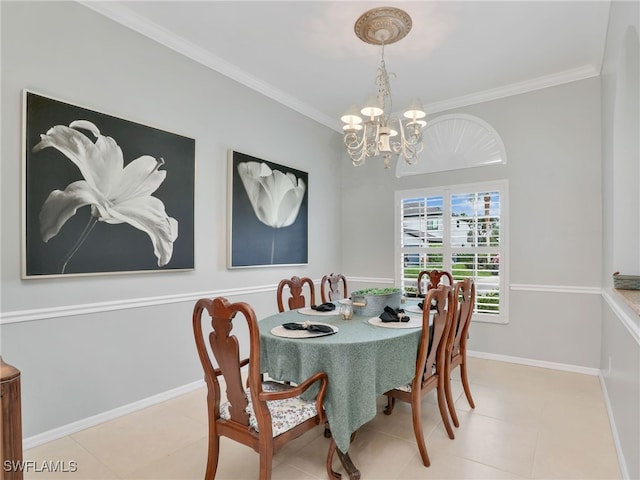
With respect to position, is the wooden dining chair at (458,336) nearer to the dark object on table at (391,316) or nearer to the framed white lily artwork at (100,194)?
the dark object on table at (391,316)

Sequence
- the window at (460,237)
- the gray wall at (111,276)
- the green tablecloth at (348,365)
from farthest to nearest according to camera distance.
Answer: the window at (460,237) → the gray wall at (111,276) → the green tablecloth at (348,365)

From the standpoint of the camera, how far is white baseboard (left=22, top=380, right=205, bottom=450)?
2328 mm

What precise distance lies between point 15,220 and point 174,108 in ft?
4.85

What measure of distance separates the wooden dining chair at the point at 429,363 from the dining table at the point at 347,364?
59 millimetres

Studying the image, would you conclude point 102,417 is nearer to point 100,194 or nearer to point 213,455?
point 213,455

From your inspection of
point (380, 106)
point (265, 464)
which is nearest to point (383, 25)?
point (380, 106)

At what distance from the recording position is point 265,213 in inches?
156

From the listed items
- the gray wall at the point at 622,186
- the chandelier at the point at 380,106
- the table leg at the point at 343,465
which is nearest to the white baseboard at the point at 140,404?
the gray wall at the point at 622,186

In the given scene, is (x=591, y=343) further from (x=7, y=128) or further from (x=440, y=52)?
(x=7, y=128)

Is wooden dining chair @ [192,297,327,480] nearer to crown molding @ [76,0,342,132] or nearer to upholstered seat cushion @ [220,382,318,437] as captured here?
upholstered seat cushion @ [220,382,318,437]

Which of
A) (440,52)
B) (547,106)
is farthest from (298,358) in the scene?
(547,106)

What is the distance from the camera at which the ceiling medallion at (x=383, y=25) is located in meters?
2.71

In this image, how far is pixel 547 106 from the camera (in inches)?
152

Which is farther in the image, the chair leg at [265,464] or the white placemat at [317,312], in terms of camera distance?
the white placemat at [317,312]
